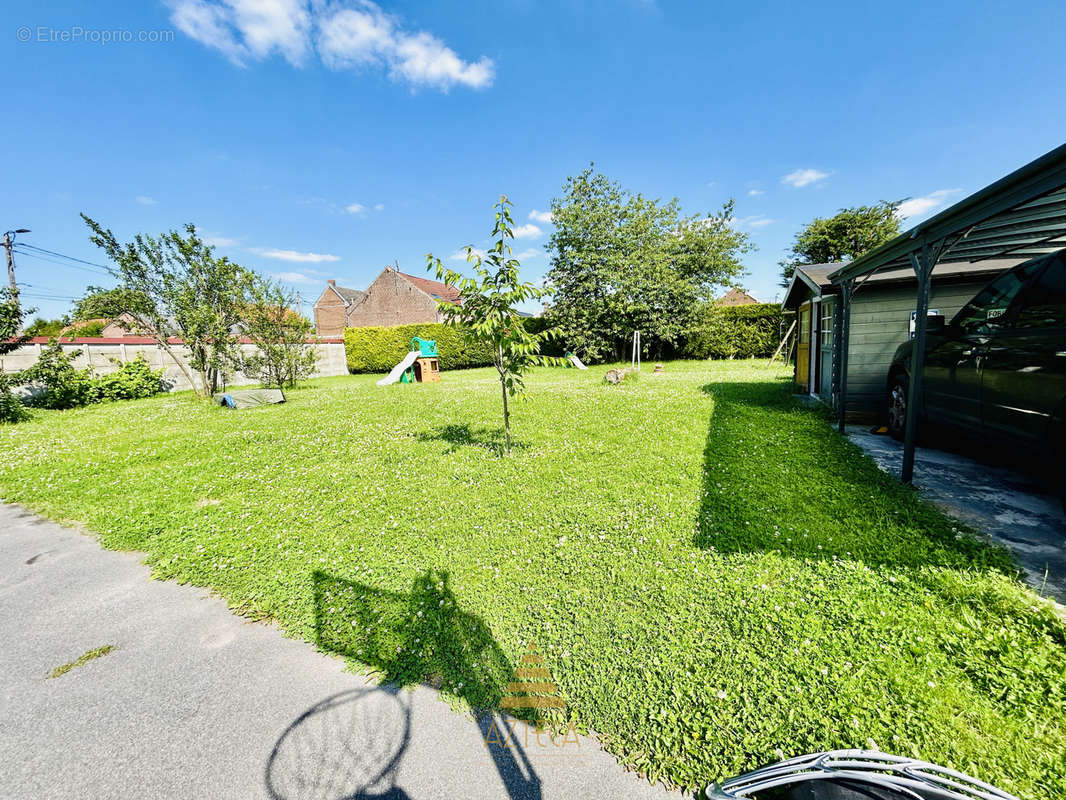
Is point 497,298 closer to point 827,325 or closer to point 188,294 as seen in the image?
point 827,325

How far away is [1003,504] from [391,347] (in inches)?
948

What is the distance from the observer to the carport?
2604 millimetres

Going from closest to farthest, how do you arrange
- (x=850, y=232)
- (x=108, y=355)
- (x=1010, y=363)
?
(x=1010, y=363), (x=108, y=355), (x=850, y=232)

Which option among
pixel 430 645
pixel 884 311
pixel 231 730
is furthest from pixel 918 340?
pixel 231 730

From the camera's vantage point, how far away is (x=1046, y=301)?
3.33 m

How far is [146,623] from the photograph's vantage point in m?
2.88

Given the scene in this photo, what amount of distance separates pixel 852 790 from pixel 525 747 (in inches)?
50.0

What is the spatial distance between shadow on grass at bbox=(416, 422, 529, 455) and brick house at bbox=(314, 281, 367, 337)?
37406 millimetres

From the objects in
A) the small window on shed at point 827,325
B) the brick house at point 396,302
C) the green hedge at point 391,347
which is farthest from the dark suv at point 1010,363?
the brick house at point 396,302

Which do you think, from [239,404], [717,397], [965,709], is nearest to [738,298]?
[717,397]

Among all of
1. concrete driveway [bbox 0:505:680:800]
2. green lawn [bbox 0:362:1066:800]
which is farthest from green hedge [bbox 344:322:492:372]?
concrete driveway [bbox 0:505:680:800]

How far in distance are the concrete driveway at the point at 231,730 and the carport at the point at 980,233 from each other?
13.2ft

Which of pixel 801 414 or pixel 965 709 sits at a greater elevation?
pixel 801 414

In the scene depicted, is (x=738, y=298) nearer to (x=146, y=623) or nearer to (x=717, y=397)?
(x=717, y=397)
